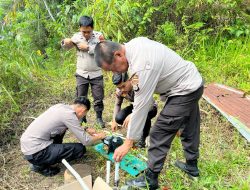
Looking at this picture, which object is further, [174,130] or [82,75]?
[82,75]

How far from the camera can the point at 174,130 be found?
291cm

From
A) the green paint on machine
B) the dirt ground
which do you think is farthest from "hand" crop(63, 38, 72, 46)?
the green paint on machine

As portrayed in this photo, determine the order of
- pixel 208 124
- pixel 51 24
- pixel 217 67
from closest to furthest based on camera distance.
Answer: pixel 208 124
pixel 217 67
pixel 51 24

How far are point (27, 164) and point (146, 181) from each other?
5.32ft

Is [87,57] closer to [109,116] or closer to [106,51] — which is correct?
[109,116]

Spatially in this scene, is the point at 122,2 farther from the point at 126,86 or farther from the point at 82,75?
the point at 126,86

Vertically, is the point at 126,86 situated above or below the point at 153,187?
above

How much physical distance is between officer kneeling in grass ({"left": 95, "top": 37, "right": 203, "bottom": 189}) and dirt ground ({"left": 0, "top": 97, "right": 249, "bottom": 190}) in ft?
1.73

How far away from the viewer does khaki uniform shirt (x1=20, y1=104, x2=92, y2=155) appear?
353cm

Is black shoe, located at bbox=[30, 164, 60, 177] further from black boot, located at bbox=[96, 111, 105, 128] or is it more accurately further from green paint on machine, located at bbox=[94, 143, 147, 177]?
black boot, located at bbox=[96, 111, 105, 128]

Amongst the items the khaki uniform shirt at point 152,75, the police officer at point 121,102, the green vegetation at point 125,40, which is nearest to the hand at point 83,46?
the police officer at point 121,102

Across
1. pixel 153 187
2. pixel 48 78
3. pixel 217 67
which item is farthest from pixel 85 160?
pixel 217 67

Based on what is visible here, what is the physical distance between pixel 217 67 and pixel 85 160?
318 centimetres

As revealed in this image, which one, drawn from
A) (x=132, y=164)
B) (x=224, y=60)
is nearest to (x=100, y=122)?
(x=132, y=164)
